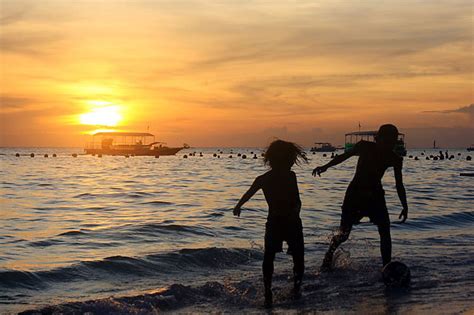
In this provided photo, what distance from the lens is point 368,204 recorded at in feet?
27.5

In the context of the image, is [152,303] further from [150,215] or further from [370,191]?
[150,215]

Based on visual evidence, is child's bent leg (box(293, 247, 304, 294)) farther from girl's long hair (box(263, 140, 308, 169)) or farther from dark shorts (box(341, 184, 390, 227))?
dark shorts (box(341, 184, 390, 227))

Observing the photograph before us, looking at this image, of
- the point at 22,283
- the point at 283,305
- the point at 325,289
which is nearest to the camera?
the point at 283,305

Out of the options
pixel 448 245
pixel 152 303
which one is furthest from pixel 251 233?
pixel 152 303

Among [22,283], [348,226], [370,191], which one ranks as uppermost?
[370,191]

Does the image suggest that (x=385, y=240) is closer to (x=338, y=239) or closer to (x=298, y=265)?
(x=338, y=239)

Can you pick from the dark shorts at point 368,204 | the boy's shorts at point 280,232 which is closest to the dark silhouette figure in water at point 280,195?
the boy's shorts at point 280,232

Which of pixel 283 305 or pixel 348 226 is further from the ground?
pixel 348 226

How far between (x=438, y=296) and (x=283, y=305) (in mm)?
2037

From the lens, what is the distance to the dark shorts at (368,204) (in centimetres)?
835

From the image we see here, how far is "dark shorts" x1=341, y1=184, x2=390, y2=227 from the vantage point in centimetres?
835

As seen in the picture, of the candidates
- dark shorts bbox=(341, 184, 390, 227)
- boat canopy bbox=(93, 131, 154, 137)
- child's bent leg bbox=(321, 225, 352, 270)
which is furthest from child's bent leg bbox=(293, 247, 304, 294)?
boat canopy bbox=(93, 131, 154, 137)

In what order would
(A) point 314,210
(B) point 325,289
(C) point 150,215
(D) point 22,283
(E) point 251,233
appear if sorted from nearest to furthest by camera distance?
(B) point 325,289, (D) point 22,283, (E) point 251,233, (C) point 150,215, (A) point 314,210

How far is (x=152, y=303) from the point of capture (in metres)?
7.55
